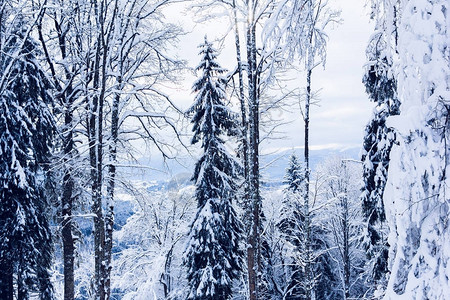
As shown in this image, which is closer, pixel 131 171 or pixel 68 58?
pixel 131 171

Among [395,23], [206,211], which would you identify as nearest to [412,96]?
[395,23]

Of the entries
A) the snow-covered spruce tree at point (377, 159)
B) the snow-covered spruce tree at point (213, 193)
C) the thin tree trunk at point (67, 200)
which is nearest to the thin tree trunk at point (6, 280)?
the thin tree trunk at point (67, 200)

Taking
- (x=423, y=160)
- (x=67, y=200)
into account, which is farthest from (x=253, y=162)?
(x=423, y=160)

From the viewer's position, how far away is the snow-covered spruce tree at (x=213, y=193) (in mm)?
12266

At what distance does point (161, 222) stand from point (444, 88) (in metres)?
19.3

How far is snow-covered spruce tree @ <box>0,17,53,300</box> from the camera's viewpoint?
8.48 meters

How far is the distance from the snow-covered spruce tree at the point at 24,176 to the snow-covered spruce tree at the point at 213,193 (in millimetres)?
5098

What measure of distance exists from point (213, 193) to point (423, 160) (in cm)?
1056

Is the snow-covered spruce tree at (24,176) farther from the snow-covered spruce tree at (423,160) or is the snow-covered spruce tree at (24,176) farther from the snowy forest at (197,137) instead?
the snow-covered spruce tree at (423,160)

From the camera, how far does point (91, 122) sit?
26.9 ft

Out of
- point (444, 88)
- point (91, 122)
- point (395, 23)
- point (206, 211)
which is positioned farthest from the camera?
point (206, 211)

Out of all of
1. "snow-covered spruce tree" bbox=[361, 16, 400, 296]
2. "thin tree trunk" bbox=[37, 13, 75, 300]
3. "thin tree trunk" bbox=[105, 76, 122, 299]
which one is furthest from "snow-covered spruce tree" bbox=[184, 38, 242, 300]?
"snow-covered spruce tree" bbox=[361, 16, 400, 296]

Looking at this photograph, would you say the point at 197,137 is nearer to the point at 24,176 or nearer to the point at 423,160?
the point at 24,176

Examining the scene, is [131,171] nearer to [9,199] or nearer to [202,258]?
[9,199]
